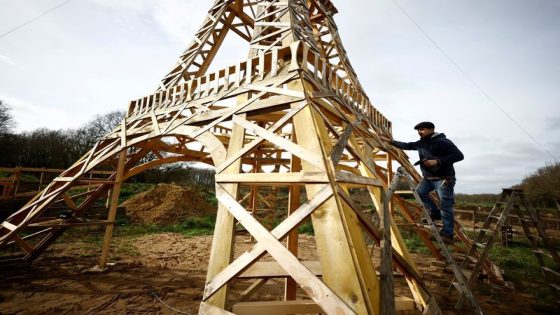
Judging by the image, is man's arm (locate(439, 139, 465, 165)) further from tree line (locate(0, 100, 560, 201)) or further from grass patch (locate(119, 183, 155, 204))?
tree line (locate(0, 100, 560, 201))

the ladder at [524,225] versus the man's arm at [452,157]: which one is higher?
the man's arm at [452,157]

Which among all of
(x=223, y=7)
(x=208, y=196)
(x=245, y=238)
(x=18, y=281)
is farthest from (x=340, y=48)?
(x=208, y=196)

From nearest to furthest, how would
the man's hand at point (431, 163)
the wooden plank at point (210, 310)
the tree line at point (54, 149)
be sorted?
the wooden plank at point (210, 310) → the man's hand at point (431, 163) → the tree line at point (54, 149)

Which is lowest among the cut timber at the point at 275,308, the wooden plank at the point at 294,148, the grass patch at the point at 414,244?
the grass patch at the point at 414,244

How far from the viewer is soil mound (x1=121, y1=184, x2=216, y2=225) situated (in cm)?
1752

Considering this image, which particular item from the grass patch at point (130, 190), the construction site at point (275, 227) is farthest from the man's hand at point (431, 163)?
the grass patch at point (130, 190)

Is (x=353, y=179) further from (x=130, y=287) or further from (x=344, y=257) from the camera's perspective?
(x=130, y=287)

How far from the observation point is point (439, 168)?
5090mm

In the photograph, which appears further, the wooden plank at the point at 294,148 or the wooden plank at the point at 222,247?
the wooden plank at the point at 294,148

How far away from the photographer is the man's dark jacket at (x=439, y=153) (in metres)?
4.97

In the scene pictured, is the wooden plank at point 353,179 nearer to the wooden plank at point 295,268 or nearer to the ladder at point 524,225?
the wooden plank at point 295,268

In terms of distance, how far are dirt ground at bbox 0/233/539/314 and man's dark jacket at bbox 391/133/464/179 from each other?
3377 mm

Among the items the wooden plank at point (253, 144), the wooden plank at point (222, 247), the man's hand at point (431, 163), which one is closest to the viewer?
the wooden plank at point (222, 247)

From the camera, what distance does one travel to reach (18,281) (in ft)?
22.1
